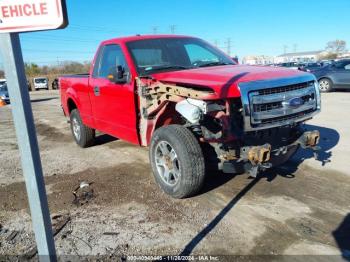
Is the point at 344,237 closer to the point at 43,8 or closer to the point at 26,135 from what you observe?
the point at 26,135

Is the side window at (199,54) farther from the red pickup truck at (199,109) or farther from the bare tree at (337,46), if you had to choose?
the bare tree at (337,46)

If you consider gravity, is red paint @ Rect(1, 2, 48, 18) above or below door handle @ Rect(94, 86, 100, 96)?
above

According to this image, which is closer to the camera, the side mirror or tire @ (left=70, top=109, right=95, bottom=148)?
the side mirror

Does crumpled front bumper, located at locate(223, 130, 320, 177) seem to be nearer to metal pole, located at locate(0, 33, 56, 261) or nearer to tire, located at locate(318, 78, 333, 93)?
metal pole, located at locate(0, 33, 56, 261)

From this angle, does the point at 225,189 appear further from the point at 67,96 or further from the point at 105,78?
the point at 67,96

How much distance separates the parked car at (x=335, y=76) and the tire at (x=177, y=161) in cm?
1418

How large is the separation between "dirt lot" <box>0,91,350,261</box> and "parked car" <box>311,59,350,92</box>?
11.1 m

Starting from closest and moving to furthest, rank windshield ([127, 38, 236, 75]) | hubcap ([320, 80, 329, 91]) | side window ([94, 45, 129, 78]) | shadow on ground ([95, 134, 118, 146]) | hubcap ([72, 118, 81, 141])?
windshield ([127, 38, 236, 75])
side window ([94, 45, 129, 78])
hubcap ([72, 118, 81, 141])
shadow on ground ([95, 134, 118, 146])
hubcap ([320, 80, 329, 91])

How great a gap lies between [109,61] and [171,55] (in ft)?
3.71

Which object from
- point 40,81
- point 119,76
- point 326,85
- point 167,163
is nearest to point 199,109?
point 167,163

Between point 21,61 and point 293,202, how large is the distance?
11.0 ft

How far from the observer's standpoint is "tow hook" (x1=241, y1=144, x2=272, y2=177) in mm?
3541

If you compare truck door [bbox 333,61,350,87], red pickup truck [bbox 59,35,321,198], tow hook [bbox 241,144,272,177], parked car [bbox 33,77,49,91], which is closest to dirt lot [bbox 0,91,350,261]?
red pickup truck [bbox 59,35,321,198]

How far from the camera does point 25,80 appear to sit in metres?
1.75
